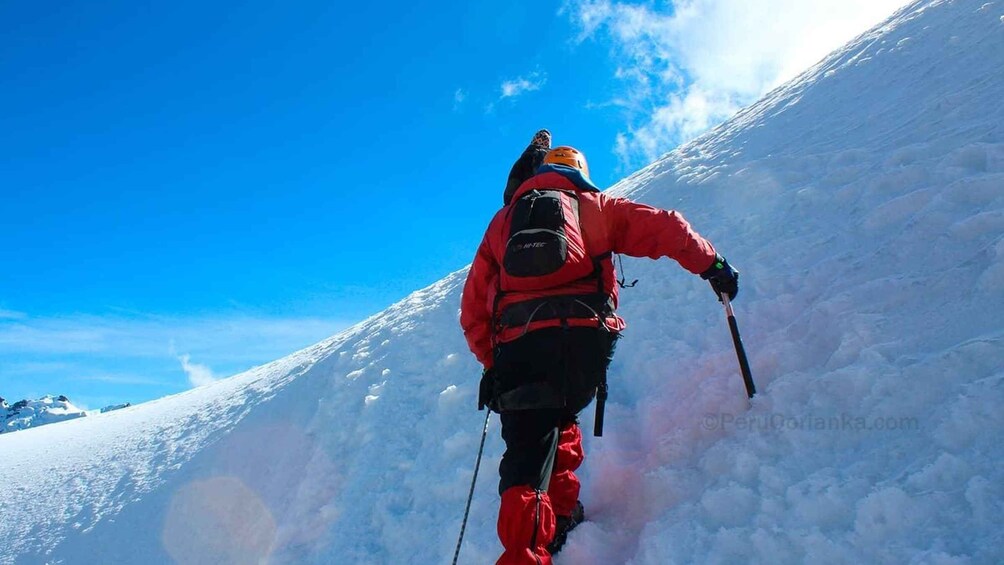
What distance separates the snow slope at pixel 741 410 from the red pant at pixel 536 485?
0.39m

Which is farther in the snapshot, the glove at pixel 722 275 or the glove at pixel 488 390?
the glove at pixel 722 275

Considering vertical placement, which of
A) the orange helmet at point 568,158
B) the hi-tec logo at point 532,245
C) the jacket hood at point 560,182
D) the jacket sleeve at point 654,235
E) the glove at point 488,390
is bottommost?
the glove at point 488,390

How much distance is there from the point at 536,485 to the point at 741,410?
1614 millimetres

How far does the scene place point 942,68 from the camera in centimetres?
734

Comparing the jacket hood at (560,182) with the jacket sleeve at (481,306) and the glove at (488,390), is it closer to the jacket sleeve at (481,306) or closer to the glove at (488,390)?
the jacket sleeve at (481,306)

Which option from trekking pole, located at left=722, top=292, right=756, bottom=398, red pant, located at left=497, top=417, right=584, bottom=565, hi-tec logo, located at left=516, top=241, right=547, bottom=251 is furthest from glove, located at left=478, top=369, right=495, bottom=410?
trekking pole, located at left=722, top=292, right=756, bottom=398

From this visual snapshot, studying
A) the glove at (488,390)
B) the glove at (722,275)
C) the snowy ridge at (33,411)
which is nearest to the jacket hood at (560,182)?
the glove at (722,275)

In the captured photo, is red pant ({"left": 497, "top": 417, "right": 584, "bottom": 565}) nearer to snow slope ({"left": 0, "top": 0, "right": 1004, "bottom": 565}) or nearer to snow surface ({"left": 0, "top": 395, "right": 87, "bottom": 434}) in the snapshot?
snow slope ({"left": 0, "top": 0, "right": 1004, "bottom": 565})

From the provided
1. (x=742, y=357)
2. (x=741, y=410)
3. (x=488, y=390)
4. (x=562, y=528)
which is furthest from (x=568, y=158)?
(x=562, y=528)

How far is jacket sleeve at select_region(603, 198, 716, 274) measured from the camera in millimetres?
3395

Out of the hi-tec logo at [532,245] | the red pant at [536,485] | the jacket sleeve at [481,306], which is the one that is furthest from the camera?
the jacket sleeve at [481,306]

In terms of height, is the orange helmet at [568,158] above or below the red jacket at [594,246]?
above

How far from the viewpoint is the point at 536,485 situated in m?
3.00

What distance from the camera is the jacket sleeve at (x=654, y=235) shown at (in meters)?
3.39
